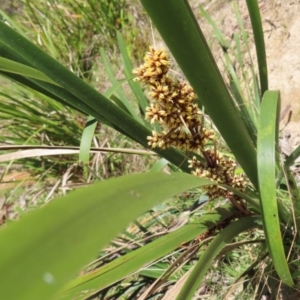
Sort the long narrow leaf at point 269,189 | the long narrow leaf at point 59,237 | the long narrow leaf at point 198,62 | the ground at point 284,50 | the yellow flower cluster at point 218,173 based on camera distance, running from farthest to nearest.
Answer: the ground at point 284,50
the yellow flower cluster at point 218,173
the long narrow leaf at point 269,189
the long narrow leaf at point 198,62
the long narrow leaf at point 59,237

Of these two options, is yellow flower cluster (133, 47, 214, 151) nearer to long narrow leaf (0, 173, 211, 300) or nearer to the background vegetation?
the background vegetation

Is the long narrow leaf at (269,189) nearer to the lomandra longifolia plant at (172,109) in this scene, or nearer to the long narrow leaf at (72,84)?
the lomandra longifolia plant at (172,109)

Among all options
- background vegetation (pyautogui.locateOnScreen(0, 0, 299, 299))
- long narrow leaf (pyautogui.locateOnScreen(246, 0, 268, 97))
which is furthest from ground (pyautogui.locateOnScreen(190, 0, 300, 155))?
long narrow leaf (pyautogui.locateOnScreen(246, 0, 268, 97))

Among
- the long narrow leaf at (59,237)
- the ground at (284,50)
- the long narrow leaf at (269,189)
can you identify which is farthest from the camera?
the ground at (284,50)

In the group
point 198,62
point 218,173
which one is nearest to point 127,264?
point 218,173

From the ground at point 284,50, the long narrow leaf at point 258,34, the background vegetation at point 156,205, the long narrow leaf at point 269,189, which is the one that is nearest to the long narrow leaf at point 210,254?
the background vegetation at point 156,205

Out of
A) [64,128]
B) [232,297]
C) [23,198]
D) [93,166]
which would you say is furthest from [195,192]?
[23,198]

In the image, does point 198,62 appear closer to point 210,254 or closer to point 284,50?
point 210,254

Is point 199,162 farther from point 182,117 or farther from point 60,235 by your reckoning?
point 60,235

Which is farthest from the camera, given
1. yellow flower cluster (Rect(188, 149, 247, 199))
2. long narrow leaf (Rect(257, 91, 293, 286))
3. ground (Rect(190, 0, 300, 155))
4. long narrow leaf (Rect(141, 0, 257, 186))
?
ground (Rect(190, 0, 300, 155))

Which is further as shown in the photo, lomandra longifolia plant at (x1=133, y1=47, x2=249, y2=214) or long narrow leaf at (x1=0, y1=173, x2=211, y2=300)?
lomandra longifolia plant at (x1=133, y1=47, x2=249, y2=214)

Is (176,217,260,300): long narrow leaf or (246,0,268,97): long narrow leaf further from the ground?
(246,0,268,97): long narrow leaf
